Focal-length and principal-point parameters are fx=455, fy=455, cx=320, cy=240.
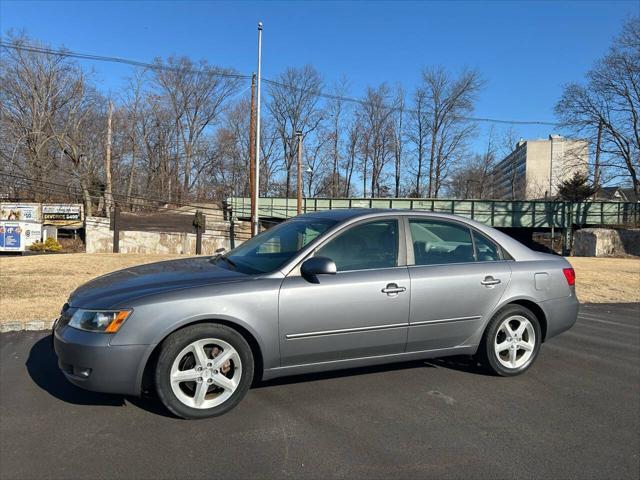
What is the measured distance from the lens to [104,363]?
3109 millimetres

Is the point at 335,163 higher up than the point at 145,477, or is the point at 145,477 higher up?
the point at 335,163

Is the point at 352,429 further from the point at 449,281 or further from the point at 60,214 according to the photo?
the point at 60,214

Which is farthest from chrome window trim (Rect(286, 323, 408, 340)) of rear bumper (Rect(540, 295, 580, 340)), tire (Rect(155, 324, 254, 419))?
rear bumper (Rect(540, 295, 580, 340))

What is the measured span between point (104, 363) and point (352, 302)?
1.86 meters

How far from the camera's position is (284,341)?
3492mm

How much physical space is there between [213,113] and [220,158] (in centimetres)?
597

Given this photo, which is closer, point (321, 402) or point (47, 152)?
point (321, 402)

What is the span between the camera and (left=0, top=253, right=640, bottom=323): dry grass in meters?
6.89

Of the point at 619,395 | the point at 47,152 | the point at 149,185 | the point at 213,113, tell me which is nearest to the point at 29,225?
the point at 47,152

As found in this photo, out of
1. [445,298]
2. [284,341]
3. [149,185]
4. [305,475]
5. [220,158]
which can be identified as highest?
[220,158]

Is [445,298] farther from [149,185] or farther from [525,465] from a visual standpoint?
[149,185]

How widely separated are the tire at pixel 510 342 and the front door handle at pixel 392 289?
1084 mm

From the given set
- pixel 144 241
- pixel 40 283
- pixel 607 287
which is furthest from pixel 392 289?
pixel 144 241

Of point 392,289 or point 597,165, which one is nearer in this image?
point 392,289
